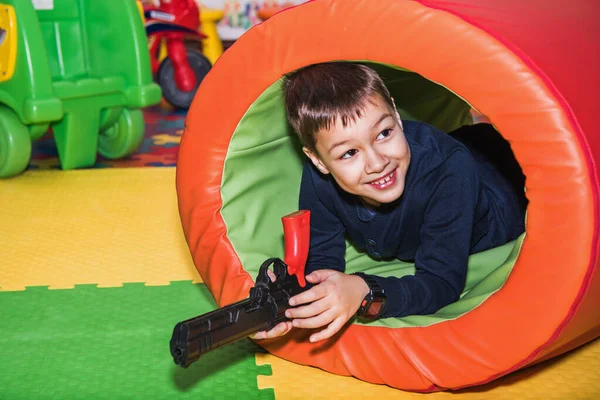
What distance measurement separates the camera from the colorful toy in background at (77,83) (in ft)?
7.56

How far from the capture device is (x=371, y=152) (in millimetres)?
1202

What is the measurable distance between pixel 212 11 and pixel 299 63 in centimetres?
318

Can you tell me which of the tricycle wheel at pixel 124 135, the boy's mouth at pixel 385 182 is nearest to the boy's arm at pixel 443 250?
the boy's mouth at pixel 385 182

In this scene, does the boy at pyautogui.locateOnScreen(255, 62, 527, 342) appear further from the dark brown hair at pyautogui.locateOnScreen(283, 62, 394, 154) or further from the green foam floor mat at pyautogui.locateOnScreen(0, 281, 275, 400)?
the green foam floor mat at pyautogui.locateOnScreen(0, 281, 275, 400)

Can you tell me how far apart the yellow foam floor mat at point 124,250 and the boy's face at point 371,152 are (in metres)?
0.35

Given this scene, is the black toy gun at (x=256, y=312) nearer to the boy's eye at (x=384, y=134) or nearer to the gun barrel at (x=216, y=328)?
the gun barrel at (x=216, y=328)

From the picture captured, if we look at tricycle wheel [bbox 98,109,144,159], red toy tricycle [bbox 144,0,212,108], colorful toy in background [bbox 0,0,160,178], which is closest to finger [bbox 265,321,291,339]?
colorful toy in background [bbox 0,0,160,178]

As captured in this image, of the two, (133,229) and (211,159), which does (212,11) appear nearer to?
(133,229)

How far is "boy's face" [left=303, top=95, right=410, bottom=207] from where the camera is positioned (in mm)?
1197

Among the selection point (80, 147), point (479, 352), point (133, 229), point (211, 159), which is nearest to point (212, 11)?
point (80, 147)

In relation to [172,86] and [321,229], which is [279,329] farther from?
[172,86]

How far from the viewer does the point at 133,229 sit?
2.00 meters

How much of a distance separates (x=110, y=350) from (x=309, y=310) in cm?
46

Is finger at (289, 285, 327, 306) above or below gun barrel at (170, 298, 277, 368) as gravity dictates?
below
